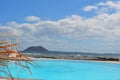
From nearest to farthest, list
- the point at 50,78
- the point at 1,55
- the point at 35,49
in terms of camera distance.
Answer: the point at 1,55 → the point at 50,78 → the point at 35,49

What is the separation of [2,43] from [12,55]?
2.4 inches

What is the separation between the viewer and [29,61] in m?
1.30

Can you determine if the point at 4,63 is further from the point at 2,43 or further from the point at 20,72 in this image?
the point at 20,72

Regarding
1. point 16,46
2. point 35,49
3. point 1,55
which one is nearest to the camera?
point 1,55

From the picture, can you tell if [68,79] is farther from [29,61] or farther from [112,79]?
[29,61]

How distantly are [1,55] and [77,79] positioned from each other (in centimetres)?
1884

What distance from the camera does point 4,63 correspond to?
1202mm

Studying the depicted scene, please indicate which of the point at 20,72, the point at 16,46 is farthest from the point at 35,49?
the point at 16,46

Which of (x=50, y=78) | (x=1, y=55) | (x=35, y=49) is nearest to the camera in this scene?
(x=1, y=55)

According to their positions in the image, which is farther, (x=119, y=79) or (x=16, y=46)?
(x=119, y=79)

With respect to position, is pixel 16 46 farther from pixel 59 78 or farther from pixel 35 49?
pixel 35 49

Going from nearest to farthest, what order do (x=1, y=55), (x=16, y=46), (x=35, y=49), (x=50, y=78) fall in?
(x=1, y=55) < (x=16, y=46) < (x=50, y=78) < (x=35, y=49)

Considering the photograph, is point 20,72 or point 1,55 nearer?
point 1,55

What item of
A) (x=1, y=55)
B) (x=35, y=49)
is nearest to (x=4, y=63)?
(x=1, y=55)
